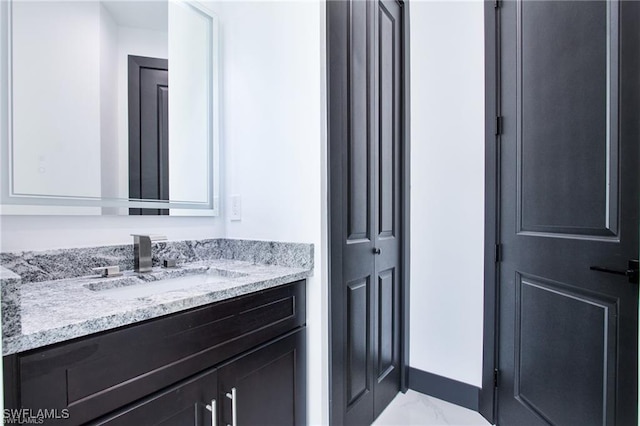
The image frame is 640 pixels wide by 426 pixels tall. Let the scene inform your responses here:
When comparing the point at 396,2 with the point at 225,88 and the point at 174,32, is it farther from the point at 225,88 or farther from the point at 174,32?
the point at 174,32

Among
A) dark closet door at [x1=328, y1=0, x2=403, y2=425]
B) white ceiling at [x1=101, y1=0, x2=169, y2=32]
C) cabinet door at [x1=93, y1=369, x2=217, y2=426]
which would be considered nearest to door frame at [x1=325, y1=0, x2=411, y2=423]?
dark closet door at [x1=328, y1=0, x2=403, y2=425]

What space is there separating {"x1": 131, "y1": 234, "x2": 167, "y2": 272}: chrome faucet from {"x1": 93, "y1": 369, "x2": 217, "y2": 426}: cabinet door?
565mm

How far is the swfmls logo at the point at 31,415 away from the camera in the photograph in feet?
2.00

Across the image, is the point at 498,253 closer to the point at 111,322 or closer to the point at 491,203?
the point at 491,203

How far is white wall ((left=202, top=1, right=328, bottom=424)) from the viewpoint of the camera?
132cm

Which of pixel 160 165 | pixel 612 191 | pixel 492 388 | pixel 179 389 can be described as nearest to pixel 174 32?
pixel 160 165

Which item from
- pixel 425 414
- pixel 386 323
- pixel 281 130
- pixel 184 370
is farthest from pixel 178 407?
pixel 425 414

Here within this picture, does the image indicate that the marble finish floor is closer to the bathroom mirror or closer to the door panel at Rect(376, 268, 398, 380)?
the door panel at Rect(376, 268, 398, 380)

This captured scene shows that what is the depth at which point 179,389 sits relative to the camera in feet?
2.87

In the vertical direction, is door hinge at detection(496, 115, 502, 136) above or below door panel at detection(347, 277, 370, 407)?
above

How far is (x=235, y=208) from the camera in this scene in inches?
64.6

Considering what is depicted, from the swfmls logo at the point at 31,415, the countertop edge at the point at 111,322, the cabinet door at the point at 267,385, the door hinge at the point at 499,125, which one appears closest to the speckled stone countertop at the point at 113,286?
the countertop edge at the point at 111,322

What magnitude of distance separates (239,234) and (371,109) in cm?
91

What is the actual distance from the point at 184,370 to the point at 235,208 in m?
0.88
